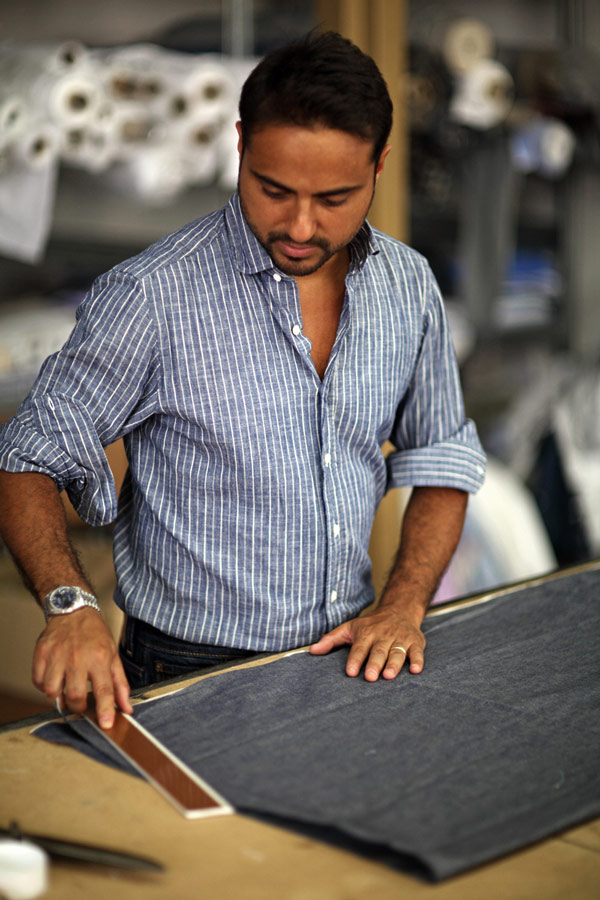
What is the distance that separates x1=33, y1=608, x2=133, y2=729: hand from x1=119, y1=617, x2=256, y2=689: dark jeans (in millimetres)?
272

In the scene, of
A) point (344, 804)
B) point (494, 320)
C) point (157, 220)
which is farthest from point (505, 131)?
point (344, 804)

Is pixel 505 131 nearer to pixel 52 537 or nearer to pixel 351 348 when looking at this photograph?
pixel 351 348

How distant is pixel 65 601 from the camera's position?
124 cm

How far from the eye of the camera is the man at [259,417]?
1.30 m

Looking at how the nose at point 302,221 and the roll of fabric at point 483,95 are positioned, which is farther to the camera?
the roll of fabric at point 483,95

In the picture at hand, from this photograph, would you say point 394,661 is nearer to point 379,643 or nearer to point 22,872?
point 379,643

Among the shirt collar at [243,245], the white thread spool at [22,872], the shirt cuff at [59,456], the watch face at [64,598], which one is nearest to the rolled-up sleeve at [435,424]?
the shirt collar at [243,245]

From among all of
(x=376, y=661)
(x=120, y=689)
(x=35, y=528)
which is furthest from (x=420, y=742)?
(x=35, y=528)

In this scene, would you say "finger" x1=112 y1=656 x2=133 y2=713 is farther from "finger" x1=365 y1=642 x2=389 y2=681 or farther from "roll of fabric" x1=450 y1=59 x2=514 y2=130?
"roll of fabric" x1=450 y1=59 x2=514 y2=130

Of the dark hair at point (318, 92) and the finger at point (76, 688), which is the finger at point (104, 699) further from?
the dark hair at point (318, 92)

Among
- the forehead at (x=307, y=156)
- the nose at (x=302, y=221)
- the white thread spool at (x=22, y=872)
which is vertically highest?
the forehead at (x=307, y=156)

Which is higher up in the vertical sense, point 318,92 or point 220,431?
point 318,92

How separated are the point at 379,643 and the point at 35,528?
18.5 inches

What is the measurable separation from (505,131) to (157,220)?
1.30 metres
